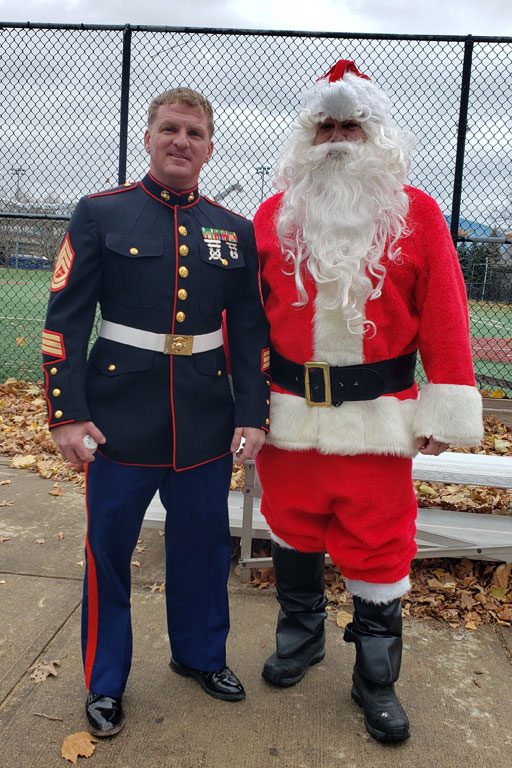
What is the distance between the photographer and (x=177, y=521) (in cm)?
208

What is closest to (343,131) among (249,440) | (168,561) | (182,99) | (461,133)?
(182,99)

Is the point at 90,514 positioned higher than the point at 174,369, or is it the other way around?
the point at 174,369

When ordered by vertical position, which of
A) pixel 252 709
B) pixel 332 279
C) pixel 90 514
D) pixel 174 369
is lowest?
pixel 252 709

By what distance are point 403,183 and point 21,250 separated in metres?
8.98

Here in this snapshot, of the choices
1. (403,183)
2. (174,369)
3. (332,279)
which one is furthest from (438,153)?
(174,369)

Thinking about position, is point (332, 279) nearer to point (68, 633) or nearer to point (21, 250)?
point (68, 633)

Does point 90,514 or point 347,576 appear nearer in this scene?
point 90,514

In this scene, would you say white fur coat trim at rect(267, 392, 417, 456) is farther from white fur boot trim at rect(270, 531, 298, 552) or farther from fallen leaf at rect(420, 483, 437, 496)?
fallen leaf at rect(420, 483, 437, 496)

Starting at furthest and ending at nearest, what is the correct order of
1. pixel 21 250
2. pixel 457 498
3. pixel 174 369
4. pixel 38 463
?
pixel 21 250
pixel 38 463
pixel 457 498
pixel 174 369

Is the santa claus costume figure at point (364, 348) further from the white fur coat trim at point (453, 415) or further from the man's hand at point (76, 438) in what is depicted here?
the man's hand at point (76, 438)

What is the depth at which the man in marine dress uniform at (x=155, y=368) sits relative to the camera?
1842 mm

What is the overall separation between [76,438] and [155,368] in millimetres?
308

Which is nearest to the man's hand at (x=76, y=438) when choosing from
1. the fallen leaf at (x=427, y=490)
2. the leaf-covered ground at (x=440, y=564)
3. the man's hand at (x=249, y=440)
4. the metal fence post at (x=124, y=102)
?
the man's hand at (x=249, y=440)

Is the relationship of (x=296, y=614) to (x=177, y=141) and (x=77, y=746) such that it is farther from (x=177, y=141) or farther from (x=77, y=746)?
(x=177, y=141)
